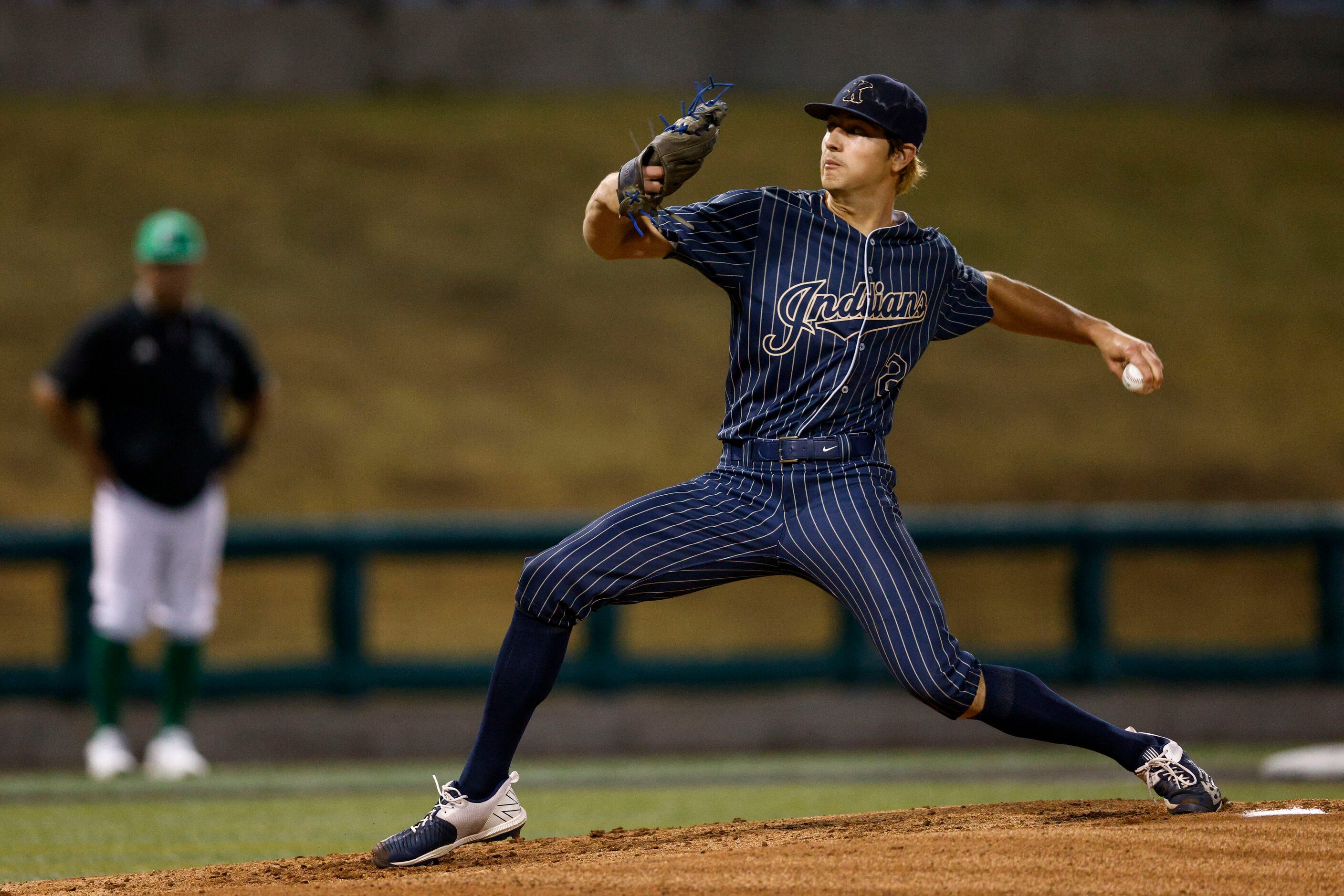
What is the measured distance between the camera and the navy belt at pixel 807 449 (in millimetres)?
4816

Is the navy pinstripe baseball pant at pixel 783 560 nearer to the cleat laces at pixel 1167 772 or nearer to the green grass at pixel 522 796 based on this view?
the cleat laces at pixel 1167 772

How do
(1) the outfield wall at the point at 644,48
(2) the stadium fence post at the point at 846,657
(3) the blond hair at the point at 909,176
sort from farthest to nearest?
(1) the outfield wall at the point at 644,48 → (2) the stadium fence post at the point at 846,657 → (3) the blond hair at the point at 909,176

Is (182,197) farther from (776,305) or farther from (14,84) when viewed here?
(776,305)

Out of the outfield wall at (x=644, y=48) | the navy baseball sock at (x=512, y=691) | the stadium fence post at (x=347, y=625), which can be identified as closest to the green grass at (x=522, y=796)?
the stadium fence post at (x=347, y=625)

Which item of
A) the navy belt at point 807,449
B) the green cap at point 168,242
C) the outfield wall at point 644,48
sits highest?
Result: the outfield wall at point 644,48

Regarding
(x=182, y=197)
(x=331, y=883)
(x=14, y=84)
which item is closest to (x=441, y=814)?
(x=331, y=883)

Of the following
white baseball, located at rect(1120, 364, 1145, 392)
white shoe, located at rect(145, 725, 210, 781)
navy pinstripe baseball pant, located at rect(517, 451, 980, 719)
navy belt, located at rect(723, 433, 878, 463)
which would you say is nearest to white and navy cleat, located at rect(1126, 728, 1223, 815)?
navy pinstripe baseball pant, located at rect(517, 451, 980, 719)

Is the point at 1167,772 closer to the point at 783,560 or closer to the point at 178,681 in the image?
the point at 783,560

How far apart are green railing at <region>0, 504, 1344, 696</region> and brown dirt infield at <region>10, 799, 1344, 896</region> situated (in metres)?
4.95

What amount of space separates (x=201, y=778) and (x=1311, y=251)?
69.5 feet

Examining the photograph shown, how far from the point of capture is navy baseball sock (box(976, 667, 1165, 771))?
4.87 m

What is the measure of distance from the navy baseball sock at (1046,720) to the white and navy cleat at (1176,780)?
0.9 inches

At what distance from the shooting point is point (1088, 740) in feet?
16.4

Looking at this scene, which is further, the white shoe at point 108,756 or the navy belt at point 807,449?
the white shoe at point 108,756
